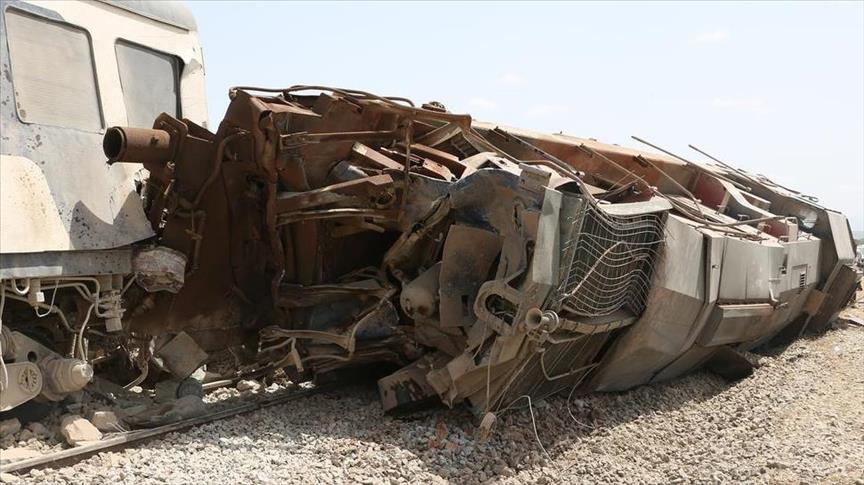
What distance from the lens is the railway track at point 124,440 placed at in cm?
455

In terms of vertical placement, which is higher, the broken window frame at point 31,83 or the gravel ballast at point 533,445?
the broken window frame at point 31,83

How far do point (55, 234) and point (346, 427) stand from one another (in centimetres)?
209

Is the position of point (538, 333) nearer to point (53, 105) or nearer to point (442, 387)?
point (442, 387)

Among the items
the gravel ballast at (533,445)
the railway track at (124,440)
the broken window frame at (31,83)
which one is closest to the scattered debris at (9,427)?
the railway track at (124,440)

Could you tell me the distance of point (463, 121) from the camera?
6.35 m

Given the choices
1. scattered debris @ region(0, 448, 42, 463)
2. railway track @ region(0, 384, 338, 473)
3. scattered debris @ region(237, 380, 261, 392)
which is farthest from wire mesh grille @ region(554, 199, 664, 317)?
scattered debris @ region(0, 448, 42, 463)

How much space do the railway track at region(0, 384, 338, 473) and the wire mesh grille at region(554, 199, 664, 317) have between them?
213 centimetres

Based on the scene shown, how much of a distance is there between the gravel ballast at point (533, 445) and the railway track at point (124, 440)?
72 mm

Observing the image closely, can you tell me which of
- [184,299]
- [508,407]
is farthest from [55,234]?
[508,407]

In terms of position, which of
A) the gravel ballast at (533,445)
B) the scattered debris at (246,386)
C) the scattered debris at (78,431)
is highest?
the scattered debris at (78,431)

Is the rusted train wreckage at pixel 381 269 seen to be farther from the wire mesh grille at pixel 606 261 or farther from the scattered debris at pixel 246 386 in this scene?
the scattered debris at pixel 246 386

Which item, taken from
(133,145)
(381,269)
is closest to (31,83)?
(133,145)

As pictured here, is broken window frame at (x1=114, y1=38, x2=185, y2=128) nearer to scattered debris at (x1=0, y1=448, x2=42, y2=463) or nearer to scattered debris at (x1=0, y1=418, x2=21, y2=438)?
scattered debris at (x1=0, y1=418, x2=21, y2=438)

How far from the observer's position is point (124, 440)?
5.00 m
